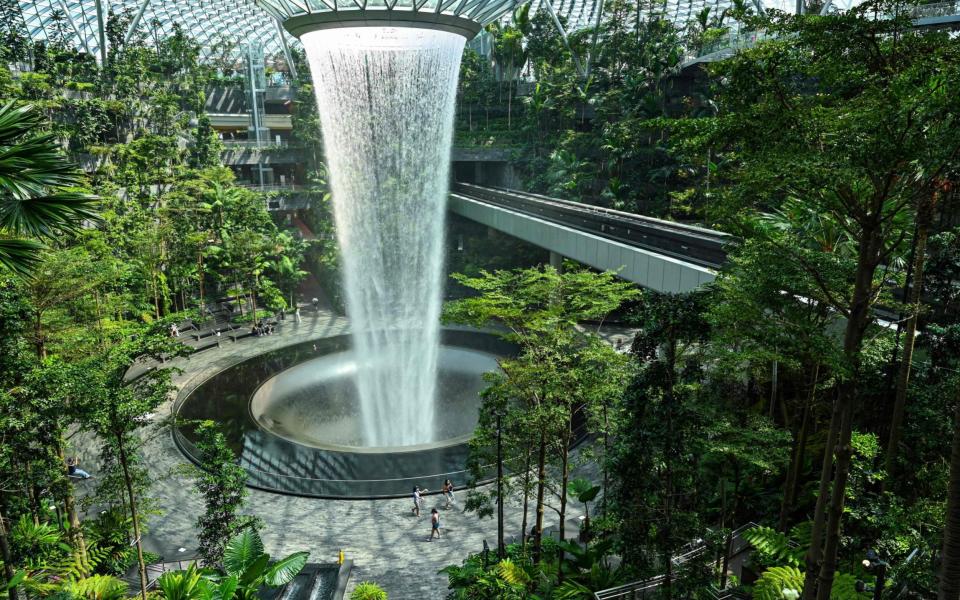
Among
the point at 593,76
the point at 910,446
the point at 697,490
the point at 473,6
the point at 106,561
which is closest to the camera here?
the point at 697,490

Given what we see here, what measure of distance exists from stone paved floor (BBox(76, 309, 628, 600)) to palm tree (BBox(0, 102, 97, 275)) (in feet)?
37.7

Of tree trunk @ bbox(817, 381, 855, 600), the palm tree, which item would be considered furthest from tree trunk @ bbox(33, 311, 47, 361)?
tree trunk @ bbox(817, 381, 855, 600)

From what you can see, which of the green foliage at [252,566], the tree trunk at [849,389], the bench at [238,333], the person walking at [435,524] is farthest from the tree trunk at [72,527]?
the bench at [238,333]

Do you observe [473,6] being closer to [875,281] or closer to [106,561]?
[875,281]

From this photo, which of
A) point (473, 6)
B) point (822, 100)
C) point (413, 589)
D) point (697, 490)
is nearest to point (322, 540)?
point (413, 589)

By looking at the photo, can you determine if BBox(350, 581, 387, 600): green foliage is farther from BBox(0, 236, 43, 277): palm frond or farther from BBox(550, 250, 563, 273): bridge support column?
BBox(550, 250, 563, 273): bridge support column

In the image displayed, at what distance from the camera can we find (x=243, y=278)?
35719 millimetres

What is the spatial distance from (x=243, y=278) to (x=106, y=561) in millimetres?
23192

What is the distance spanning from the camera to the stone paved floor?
15453 millimetres

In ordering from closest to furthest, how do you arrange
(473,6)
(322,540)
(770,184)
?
(770,184) < (322,540) < (473,6)

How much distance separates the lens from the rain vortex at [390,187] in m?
30.7

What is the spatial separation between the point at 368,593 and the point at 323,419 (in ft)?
39.0

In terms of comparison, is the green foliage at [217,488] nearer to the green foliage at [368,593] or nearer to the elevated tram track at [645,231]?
the green foliage at [368,593]

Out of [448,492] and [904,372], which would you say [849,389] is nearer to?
[904,372]
